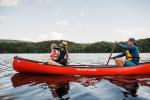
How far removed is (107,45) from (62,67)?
344 ft

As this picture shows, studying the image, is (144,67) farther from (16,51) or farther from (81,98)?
(16,51)

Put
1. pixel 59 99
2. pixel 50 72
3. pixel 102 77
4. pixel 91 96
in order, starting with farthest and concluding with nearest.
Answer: pixel 50 72, pixel 102 77, pixel 91 96, pixel 59 99

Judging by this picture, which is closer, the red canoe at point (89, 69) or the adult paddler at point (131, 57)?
the adult paddler at point (131, 57)

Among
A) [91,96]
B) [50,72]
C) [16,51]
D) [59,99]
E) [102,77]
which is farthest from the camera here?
[16,51]

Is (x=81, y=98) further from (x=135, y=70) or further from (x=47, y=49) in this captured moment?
(x=47, y=49)

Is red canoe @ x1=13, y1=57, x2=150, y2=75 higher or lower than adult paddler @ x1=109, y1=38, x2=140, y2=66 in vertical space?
lower

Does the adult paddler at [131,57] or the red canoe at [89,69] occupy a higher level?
the adult paddler at [131,57]

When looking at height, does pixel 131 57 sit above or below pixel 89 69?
above

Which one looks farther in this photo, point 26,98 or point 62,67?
point 62,67

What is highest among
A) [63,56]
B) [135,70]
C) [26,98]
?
[63,56]

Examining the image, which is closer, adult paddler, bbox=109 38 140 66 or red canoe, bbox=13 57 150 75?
adult paddler, bbox=109 38 140 66

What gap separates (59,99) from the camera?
3449 mm

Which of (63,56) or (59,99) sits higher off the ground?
(63,56)

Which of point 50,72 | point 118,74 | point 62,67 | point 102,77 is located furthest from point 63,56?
point 118,74
